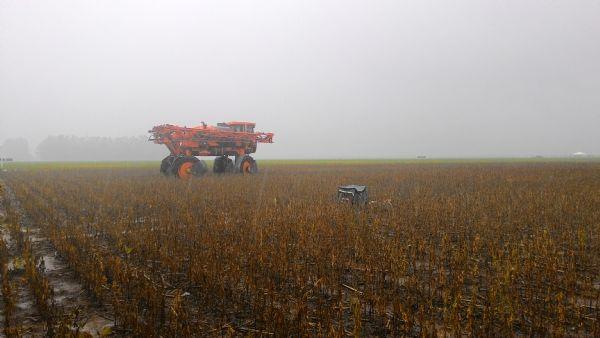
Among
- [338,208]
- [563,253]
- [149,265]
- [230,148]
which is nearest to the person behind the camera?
[149,265]

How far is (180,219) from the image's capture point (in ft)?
26.1

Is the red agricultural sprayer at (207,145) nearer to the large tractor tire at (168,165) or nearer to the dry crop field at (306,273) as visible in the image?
the large tractor tire at (168,165)

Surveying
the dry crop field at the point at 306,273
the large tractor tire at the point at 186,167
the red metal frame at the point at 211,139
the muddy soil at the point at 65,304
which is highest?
the red metal frame at the point at 211,139

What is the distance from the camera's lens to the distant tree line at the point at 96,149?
10462cm

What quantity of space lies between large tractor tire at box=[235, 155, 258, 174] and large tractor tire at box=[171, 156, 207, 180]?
277 centimetres

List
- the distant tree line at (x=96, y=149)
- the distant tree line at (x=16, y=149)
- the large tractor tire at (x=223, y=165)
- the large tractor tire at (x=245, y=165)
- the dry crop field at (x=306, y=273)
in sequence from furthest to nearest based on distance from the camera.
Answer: the distant tree line at (x=16, y=149)
the distant tree line at (x=96, y=149)
the large tractor tire at (x=223, y=165)
the large tractor tire at (x=245, y=165)
the dry crop field at (x=306, y=273)

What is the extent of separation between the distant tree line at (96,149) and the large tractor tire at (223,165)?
316ft

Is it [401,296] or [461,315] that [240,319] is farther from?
[461,315]

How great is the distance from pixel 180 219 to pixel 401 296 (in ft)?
19.0

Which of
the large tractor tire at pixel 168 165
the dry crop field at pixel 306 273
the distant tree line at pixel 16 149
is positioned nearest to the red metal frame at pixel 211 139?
the large tractor tire at pixel 168 165

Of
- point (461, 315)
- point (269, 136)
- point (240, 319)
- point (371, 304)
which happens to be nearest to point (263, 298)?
point (240, 319)

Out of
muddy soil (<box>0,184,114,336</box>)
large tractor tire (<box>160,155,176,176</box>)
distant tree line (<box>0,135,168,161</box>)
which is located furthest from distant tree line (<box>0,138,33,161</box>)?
muddy soil (<box>0,184,114,336</box>)

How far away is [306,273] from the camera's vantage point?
440 cm

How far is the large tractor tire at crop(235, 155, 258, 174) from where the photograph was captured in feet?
69.2
